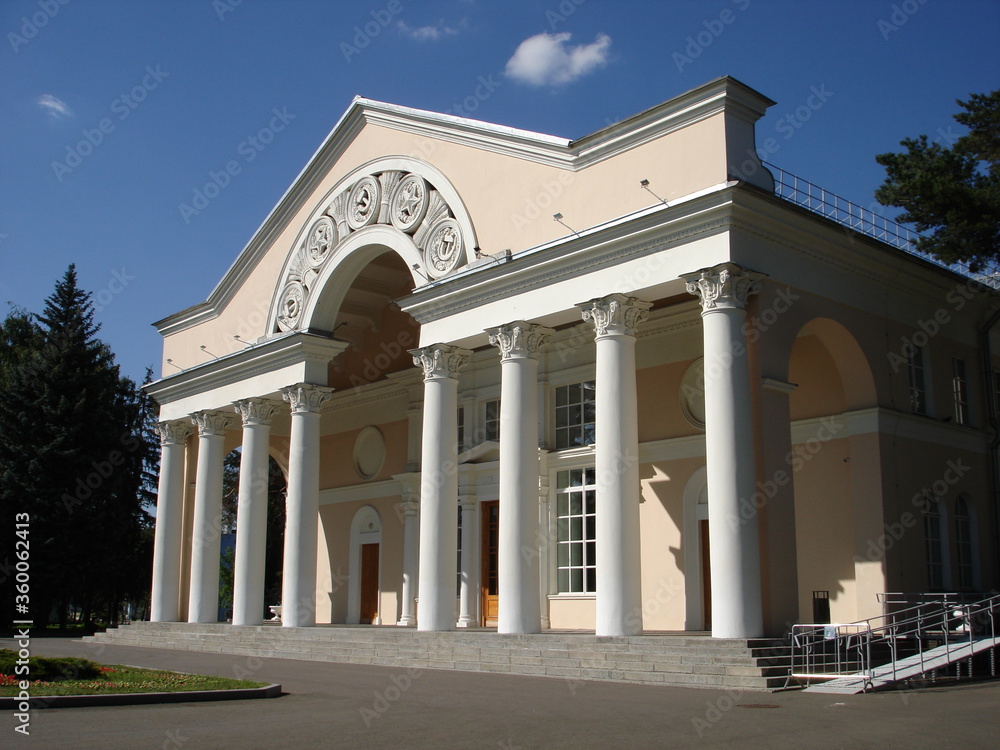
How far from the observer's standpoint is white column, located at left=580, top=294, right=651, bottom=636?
584 inches

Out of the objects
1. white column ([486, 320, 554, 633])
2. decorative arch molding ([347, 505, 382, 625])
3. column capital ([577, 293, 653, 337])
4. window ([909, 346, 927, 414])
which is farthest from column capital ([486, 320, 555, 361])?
decorative arch molding ([347, 505, 382, 625])

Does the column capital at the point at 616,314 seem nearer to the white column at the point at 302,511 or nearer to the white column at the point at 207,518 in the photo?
the white column at the point at 302,511

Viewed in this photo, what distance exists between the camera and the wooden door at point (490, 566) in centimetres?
2289

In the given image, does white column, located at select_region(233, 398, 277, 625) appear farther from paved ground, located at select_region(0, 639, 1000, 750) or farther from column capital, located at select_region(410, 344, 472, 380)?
paved ground, located at select_region(0, 639, 1000, 750)

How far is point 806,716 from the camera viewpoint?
9406 millimetres

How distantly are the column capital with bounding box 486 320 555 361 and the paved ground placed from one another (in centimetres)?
622

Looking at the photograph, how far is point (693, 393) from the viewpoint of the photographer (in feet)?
62.5

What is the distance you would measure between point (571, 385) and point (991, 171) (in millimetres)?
9225

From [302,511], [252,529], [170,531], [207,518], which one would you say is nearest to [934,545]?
[302,511]

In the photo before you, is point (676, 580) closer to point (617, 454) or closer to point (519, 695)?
point (617, 454)

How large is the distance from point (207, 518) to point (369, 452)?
4.63 meters

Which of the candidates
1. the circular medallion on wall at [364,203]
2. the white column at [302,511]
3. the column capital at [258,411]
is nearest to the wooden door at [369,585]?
the white column at [302,511]

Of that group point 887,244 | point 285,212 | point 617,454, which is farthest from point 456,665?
point 285,212

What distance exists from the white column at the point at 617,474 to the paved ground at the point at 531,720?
212 centimetres
